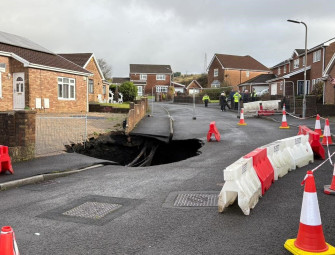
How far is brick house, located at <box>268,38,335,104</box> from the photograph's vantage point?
3297 centimetres

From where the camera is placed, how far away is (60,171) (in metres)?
8.44

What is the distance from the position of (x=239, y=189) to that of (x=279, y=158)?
2794 mm

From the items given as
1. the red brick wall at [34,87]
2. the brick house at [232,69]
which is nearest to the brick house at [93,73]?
the red brick wall at [34,87]

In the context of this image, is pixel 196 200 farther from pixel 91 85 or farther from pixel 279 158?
pixel 91 85

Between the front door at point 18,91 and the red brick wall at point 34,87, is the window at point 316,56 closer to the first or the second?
the red brick wall at point 34,87

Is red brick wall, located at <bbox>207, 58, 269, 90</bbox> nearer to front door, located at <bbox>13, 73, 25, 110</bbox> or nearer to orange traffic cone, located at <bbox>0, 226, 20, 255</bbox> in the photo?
front door, located at <bbox>13, 73, 25, 110</bbox>

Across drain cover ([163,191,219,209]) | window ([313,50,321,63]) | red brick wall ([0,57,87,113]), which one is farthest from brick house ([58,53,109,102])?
drain cover ([163,191,219,209])

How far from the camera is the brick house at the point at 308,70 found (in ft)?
108

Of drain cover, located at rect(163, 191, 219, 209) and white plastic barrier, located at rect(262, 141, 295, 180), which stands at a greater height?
white plastic barrier, located at rect(262, 141, 295, 180)

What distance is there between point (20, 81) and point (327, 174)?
20.7 metres

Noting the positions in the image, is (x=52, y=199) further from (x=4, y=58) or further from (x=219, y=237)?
(x=4, y=58)

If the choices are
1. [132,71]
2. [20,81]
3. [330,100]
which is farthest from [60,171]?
[132,71]

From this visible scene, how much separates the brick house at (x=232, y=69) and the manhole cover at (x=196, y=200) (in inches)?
2263

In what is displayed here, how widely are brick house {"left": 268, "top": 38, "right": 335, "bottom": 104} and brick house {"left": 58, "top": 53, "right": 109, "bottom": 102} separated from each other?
792 inches
